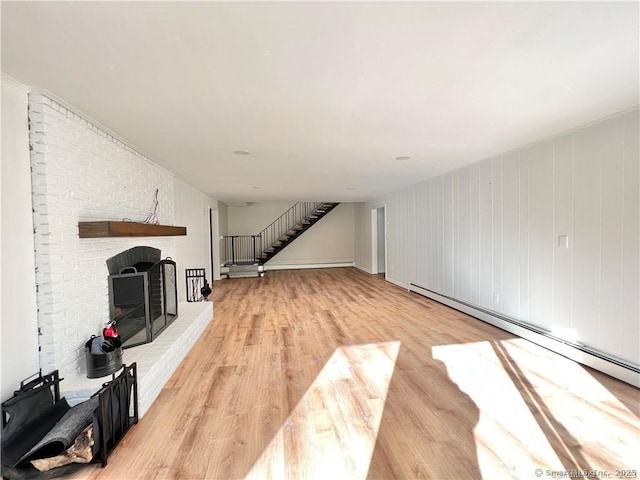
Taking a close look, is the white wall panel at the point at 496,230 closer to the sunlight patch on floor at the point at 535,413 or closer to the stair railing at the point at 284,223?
the sunlight patch on floor at the point at 535,413

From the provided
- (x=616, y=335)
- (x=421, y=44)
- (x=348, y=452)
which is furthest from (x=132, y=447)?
(x=616, y=335)

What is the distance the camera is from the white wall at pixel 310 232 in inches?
405

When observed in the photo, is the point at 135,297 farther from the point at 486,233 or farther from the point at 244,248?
the point at 244,248

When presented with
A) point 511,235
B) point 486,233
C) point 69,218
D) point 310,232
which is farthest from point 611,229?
point 310,232

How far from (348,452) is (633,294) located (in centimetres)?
274

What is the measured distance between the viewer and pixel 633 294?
244 cm

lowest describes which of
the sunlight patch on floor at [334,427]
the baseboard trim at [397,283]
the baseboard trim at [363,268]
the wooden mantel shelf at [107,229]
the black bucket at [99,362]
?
the sunlight patch on floor at [334,427]

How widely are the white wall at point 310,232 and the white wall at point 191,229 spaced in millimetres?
3087

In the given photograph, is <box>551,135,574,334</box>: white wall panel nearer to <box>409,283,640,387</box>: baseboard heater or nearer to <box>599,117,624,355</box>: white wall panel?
<box>409,283,640,387</box>: baseboard heater

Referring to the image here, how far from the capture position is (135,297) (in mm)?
2844

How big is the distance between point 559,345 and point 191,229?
5799mm

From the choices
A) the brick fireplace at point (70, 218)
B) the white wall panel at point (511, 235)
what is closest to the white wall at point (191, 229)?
the brick fireplace at point (70, 218)

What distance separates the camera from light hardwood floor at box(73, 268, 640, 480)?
1.65 metres

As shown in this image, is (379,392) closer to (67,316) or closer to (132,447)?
(132,447)
